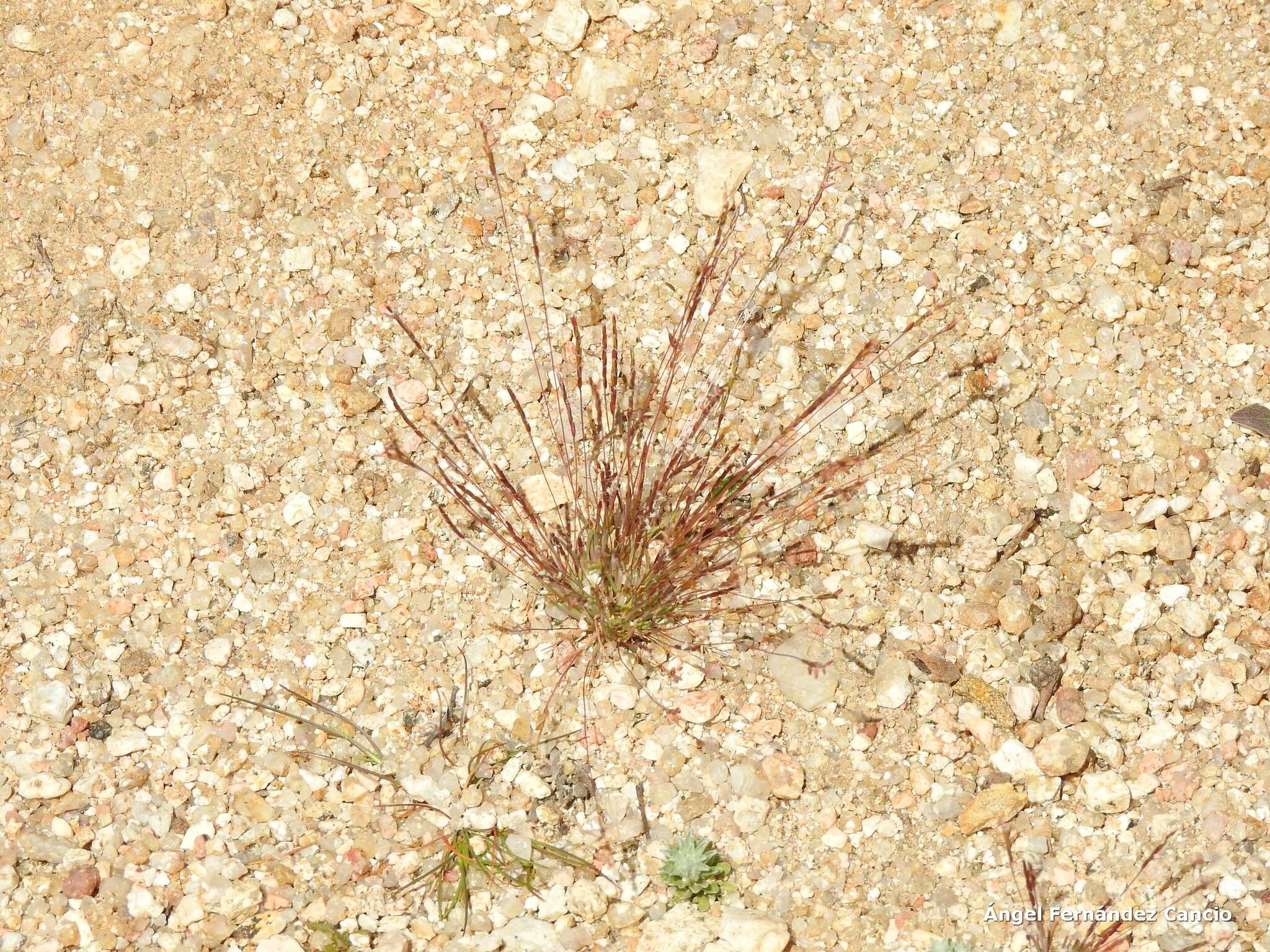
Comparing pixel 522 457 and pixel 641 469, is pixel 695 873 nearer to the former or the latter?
pixel 641 469

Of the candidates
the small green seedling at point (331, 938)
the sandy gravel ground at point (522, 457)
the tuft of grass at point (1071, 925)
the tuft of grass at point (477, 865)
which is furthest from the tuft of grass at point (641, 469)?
the tuft of grass at point (1071, 925)

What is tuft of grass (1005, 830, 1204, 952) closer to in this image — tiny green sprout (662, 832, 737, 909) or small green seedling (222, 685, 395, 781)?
tiny green sprout (662, 832, 737, 909)

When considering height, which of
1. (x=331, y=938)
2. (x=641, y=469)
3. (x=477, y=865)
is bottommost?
(x=331, y=938)

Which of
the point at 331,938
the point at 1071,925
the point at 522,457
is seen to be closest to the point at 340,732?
the point at 331,938

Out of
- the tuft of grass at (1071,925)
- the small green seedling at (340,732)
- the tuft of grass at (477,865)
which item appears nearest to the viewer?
the tuft of grass at (1071,925)

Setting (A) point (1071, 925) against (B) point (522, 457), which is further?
(B) point (522, 457)

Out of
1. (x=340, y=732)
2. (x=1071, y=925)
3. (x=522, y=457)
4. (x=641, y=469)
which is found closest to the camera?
(x=1071, y=925)

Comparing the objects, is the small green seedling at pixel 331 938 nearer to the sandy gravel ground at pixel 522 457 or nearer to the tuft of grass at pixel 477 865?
the sandy gravel ground at pixel 522 457
